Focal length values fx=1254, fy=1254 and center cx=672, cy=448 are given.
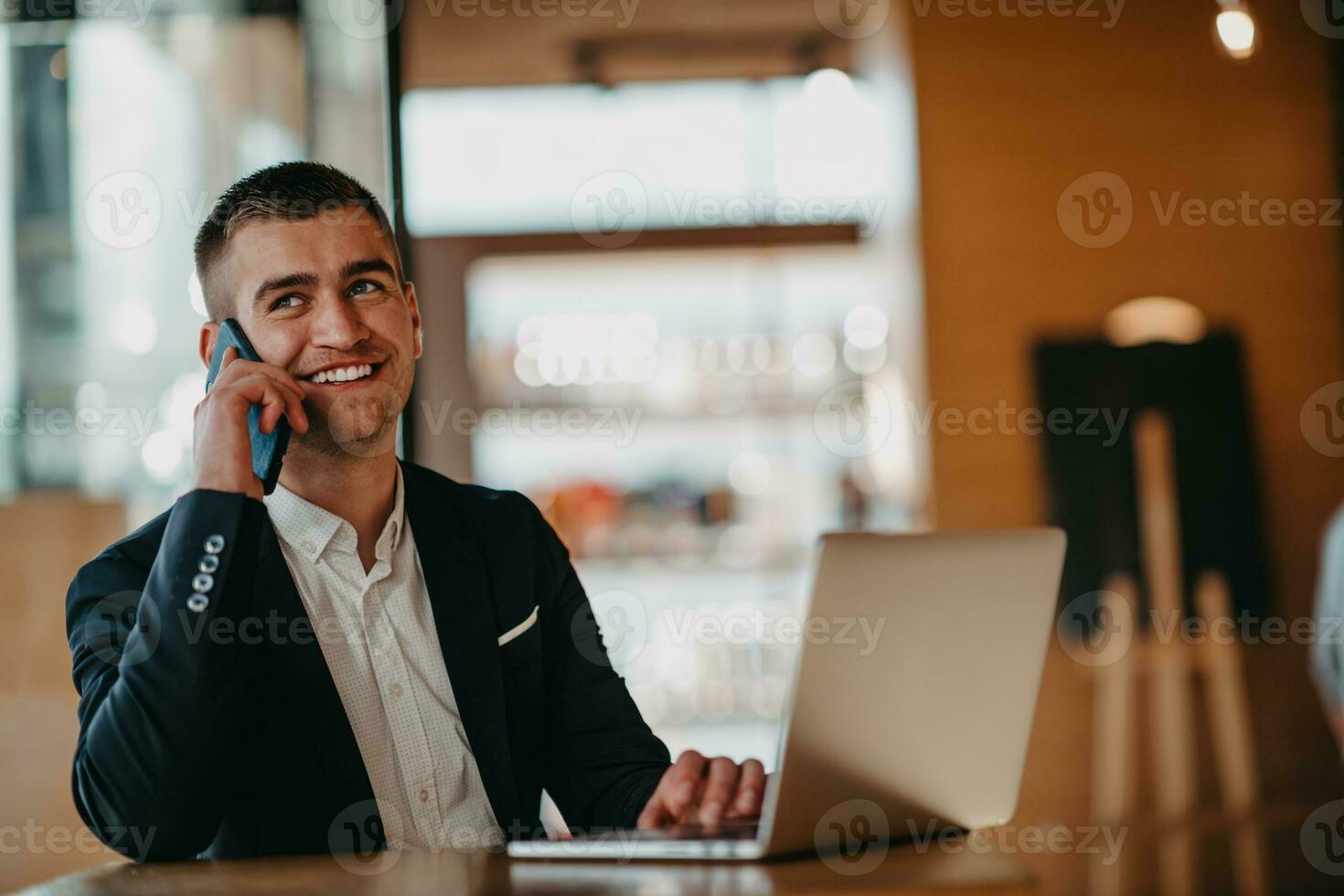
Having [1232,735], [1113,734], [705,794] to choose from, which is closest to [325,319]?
[705,794]

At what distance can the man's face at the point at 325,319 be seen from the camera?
169 cm

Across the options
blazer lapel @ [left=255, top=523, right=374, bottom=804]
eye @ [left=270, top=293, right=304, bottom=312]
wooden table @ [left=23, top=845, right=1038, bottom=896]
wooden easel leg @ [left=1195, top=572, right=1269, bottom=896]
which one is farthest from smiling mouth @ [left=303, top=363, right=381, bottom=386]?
wooden easel leg @ [left=1195, top=572, right=1269, bottom=896]

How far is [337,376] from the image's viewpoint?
1.70 meters

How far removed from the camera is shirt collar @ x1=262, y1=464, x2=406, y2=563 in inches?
65.3

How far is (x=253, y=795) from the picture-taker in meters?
1.48

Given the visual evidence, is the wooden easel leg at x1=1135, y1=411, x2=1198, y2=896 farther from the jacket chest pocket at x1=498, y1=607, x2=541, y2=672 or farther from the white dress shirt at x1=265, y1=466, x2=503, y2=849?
the white dress shirt at x1=265, y1=466, x2=503, y2=849

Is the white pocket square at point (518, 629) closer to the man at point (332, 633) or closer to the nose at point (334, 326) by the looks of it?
the man at point (332, 633)

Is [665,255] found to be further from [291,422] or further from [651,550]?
[291,422]

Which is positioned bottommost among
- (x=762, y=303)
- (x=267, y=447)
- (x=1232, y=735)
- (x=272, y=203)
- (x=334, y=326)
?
(x=1232, y=735)

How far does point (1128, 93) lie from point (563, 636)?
10.6 ft

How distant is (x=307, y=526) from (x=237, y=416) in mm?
234

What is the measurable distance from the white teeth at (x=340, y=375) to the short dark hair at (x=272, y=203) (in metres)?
0.17

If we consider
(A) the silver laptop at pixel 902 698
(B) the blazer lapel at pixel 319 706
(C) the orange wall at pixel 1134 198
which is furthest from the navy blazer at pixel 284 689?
(C) the orange wall at pixel 1134 198

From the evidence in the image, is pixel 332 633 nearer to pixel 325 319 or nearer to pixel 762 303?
pixel 325 319
